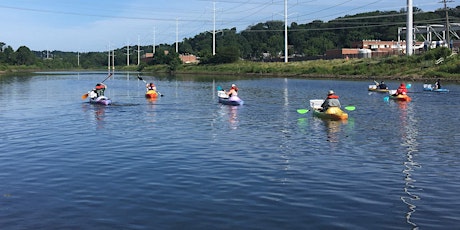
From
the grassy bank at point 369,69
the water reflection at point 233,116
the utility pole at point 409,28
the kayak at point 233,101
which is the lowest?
the water reflection at point 233,116

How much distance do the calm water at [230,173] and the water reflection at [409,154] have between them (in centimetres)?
5

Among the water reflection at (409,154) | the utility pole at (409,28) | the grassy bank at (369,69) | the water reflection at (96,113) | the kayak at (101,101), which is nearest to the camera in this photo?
the water reflection at (409,154)

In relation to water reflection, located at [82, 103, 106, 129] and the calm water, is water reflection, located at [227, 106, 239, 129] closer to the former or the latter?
the calm water

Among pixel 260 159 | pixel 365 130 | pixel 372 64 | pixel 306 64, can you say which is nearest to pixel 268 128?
pixel 365 130

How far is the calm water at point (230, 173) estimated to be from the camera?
12.0 m

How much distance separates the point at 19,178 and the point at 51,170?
1.28 meters

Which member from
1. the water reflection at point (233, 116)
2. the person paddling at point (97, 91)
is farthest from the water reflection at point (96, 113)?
the water reflection at point (233, 116)

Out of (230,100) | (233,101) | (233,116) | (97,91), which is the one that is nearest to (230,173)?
(233,116)

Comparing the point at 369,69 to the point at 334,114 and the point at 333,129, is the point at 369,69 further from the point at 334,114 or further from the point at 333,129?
the point at 333,129

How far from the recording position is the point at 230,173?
16.5 meters

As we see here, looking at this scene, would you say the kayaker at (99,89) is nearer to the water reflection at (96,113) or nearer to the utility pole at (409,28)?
the water reflection at (96,113)

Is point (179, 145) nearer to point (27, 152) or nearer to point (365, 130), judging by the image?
point (27, 152)

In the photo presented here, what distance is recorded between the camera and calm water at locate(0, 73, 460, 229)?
12023 mm

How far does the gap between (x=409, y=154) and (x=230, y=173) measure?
7.68m
